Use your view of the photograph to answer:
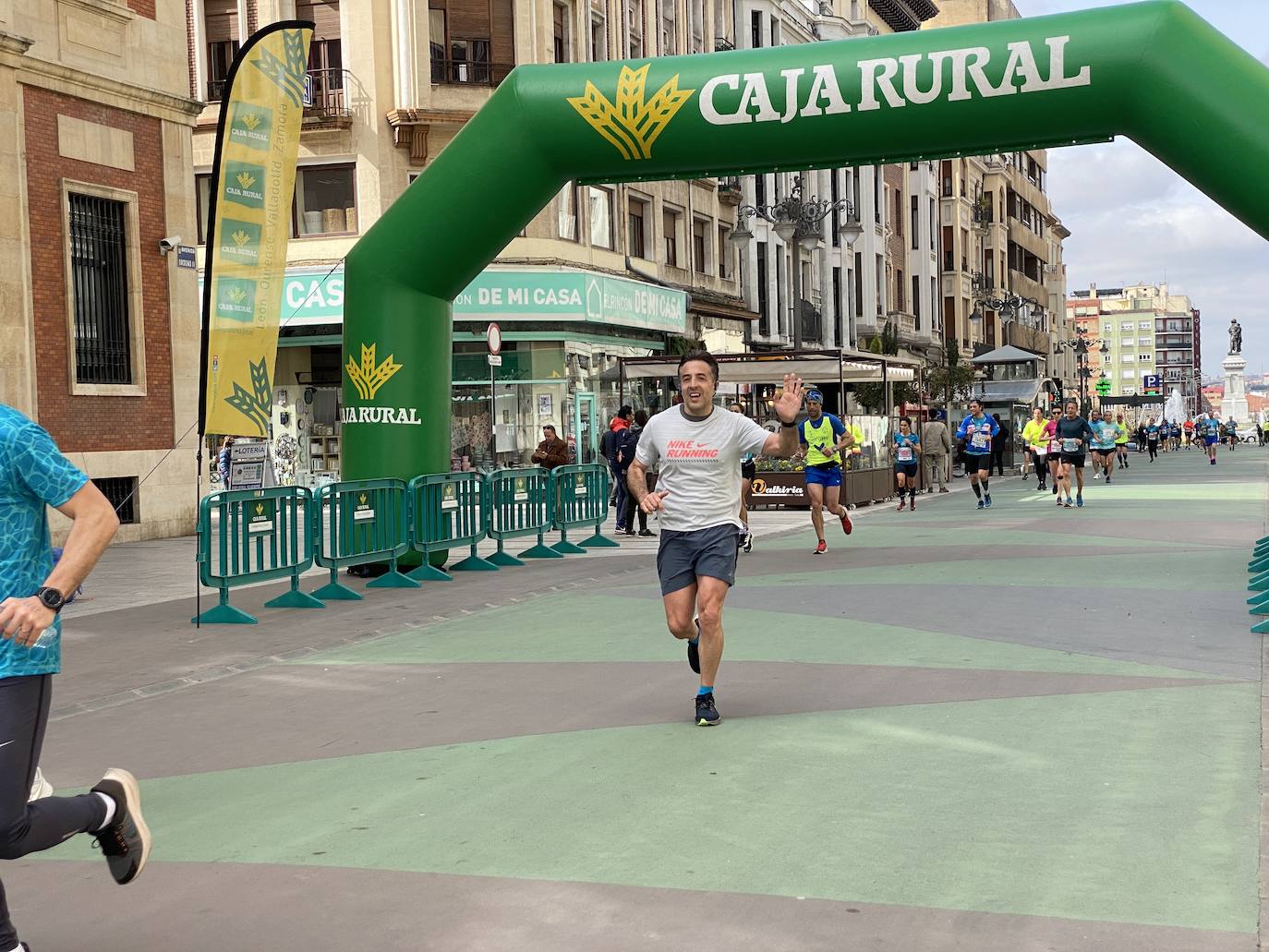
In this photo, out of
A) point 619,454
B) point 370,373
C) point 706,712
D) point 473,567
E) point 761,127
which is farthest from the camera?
point 619,454

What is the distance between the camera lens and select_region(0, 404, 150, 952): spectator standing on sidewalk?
13.5 feet

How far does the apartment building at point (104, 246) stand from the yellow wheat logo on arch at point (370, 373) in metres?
5.15

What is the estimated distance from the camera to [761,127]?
47.3 ft

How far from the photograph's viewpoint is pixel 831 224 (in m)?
52.8

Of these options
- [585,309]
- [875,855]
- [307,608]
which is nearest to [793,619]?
[307,608]

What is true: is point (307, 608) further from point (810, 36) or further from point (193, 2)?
point (810, 36)

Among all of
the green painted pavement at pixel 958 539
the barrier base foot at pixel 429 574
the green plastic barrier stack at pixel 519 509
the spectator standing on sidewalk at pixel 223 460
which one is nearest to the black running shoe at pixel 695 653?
the barrier base foot at pixel 429 574

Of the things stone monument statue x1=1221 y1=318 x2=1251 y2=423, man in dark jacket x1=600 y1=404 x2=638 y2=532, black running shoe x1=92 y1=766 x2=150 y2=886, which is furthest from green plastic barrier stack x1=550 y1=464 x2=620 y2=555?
stone monument statue x1=1221 y1=318 x2=1251 y2=423

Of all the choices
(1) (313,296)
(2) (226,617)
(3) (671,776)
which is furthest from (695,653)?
(1) (313,296)

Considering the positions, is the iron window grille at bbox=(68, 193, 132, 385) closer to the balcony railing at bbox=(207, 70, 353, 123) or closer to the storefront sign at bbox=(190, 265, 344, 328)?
the storefront sign at bbox=(190, 265, 344, 328)

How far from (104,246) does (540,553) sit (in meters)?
7.77

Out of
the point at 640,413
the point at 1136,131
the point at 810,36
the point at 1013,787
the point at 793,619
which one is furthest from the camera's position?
the point at 810,36

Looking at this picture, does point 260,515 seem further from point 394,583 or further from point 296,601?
point 394,583

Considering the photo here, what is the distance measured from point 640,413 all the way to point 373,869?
19363 millimetres
